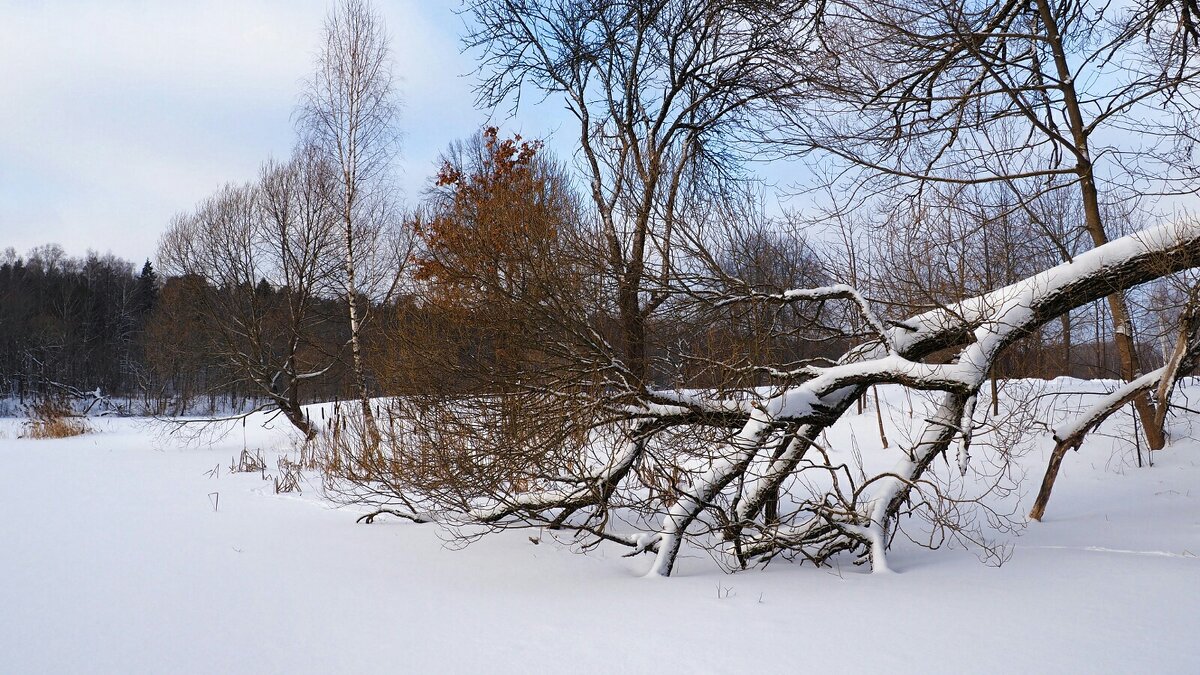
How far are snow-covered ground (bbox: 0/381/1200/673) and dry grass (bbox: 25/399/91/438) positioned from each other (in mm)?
13720

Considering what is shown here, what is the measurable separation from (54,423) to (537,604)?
Result: 19459 mm

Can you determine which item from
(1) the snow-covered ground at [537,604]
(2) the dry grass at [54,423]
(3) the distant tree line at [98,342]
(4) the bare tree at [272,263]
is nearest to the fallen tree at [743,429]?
(1) the snow-covered ground at [537,604]

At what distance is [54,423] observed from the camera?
1834cm

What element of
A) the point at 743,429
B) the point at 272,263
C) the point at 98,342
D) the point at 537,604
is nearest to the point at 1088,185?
the point at 743,429

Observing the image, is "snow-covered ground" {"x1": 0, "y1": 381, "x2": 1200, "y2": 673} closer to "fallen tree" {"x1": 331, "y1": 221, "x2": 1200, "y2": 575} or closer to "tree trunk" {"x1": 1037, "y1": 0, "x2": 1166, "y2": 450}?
"fallen tree" {"x1": 331, "y1": 221, "x2": 1200, "y2": 575}

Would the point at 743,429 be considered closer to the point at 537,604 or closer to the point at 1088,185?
the point at 537,604

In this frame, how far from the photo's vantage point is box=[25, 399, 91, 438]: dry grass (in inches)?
715

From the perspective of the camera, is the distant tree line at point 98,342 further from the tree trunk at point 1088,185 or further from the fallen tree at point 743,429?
the tree trunk at point 1088,185

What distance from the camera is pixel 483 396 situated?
17.7ft

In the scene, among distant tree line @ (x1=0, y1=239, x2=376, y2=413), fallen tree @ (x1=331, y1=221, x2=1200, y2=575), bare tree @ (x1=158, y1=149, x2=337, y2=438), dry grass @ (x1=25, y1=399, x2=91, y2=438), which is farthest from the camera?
distant tree line @ (x1=0, y1=239, x2=376, y2=413)

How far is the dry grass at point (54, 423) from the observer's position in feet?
59.6

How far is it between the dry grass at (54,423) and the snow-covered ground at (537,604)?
13720 millimetres

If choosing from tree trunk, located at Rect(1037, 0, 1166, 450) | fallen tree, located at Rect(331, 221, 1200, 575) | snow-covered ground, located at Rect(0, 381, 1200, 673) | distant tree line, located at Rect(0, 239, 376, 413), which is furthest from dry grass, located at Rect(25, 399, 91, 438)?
tree trunk, located at Rect(1037, 0, 1166, 450)

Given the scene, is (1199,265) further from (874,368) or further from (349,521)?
(349,521)
